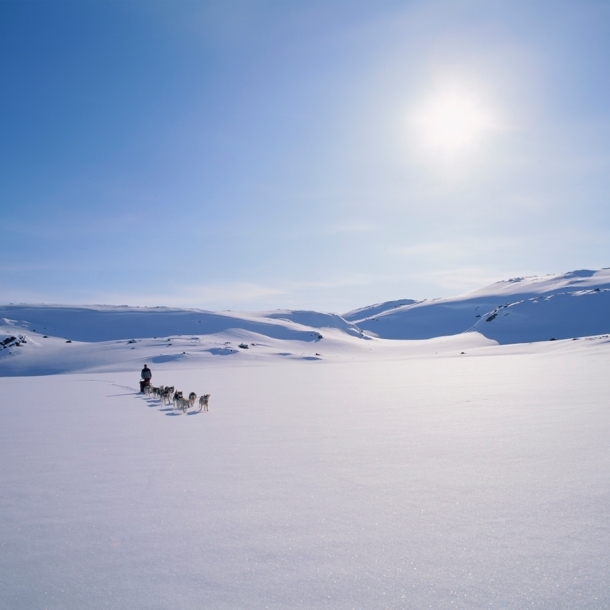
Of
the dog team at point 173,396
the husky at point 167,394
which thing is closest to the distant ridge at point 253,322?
the dog team at point 173,396

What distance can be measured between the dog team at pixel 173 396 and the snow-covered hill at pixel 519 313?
181 feet

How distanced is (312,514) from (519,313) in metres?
73.5

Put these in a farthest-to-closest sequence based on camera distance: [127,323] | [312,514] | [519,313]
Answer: [519,313], [127,323], [312,514]

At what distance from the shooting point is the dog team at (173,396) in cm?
1161

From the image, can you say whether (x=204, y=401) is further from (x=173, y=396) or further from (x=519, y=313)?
(x=519, y=313)

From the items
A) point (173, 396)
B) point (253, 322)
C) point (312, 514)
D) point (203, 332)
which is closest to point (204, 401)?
point (173, 396)

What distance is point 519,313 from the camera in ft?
230

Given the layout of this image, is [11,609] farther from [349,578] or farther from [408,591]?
[408,591]

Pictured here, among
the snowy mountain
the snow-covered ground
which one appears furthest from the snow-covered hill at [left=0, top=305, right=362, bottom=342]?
the snow-covered ground

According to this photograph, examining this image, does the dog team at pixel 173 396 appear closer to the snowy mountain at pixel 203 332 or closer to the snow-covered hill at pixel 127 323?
the snowy mountain at pixel 203 332

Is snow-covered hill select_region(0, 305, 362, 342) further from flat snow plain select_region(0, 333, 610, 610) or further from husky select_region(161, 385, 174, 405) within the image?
flat snow plain select_region(0, 333, 610, 610)

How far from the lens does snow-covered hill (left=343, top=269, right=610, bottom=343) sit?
207 ft

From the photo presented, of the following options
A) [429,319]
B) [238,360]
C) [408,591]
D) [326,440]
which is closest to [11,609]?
[408,591]

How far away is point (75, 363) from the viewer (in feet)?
117
